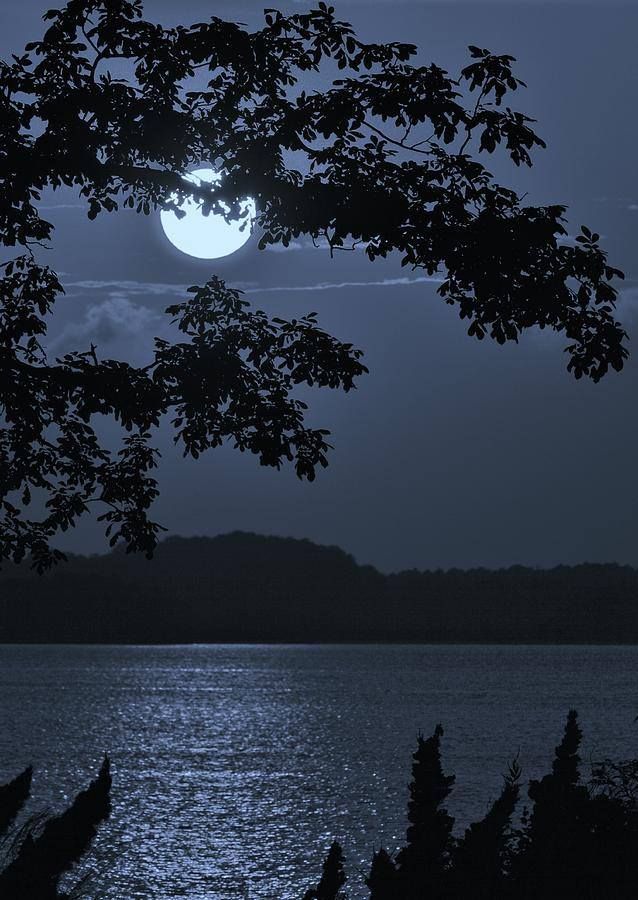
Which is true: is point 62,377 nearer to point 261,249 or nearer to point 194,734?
point 261,249

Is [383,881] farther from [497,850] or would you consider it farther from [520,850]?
[520,850]

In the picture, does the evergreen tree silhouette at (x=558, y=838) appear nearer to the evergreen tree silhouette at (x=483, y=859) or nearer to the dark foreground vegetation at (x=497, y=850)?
the dark foreground vegetation at (x=497, y=850)

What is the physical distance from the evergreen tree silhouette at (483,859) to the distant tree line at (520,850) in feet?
0.04

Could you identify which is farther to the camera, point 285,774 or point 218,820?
point 285,774

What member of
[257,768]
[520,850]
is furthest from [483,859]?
[257,768]

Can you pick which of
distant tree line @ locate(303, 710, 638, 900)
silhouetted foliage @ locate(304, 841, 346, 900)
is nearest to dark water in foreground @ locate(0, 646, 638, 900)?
distant tree line @ locate(303, 710, 638, 900)

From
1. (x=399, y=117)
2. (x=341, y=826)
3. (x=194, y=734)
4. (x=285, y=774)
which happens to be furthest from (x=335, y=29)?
(x=194, y=734)

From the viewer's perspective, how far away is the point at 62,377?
14.2 meters

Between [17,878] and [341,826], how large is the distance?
55343 millimetres

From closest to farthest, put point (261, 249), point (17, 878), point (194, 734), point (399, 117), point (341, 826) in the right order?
point (17, 878) → point (399, 117) → point (261, 249) → point (341, 826) → point (194, 734)

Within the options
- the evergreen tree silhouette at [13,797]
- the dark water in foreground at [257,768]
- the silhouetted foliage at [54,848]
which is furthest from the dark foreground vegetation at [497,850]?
the dark water in foreground at [257,768]

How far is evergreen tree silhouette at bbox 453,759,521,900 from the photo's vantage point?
13.5 meters

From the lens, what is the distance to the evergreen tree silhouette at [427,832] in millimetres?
13188

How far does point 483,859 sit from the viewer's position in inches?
549
